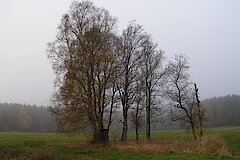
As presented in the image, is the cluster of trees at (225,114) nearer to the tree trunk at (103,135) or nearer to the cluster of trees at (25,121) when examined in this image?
the cluster of trees at (25,121)

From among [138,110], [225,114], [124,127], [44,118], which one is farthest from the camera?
[44,118]

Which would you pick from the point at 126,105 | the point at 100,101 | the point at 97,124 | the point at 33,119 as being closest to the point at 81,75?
the point at 100,101

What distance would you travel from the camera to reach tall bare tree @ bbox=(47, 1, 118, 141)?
25.0 m

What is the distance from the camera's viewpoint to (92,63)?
2564 cm

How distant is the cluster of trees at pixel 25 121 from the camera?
102325 mm

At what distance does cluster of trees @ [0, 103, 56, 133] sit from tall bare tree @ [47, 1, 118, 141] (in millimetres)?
82394

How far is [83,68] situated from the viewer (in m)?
25.2

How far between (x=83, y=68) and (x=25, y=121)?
85.0m

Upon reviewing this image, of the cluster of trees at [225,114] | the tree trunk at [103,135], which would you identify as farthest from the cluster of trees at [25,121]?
the tree trunk at [103,135]

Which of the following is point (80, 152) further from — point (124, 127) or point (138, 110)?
point (138, 110)

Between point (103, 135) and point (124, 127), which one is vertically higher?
point (124, 127)

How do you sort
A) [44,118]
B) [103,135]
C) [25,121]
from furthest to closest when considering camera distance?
[44,118] → [25,121] → [103,135]

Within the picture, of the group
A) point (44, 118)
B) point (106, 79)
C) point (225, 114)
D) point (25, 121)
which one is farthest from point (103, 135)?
point (44, 118)

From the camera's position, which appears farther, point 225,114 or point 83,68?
point 225,114
